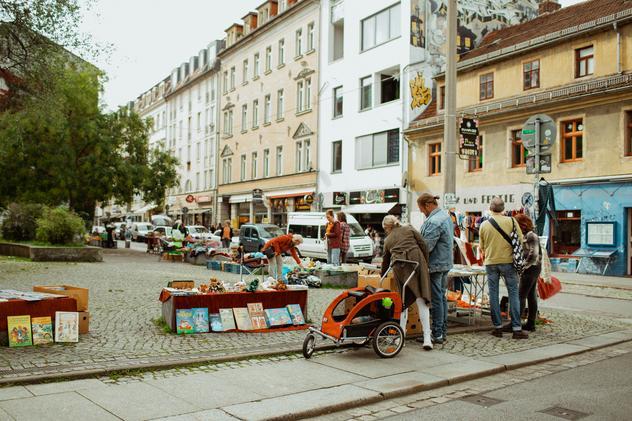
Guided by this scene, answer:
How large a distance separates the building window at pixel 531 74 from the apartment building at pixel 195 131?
32130mm

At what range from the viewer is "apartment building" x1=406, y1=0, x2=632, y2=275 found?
75.8 ft

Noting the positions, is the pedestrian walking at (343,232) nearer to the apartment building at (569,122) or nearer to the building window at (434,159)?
the apartment building at (569,122)

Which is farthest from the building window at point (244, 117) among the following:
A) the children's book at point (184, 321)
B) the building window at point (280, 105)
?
the children's book at point (184, 321)

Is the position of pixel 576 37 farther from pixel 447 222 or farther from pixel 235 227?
pixel 235 227

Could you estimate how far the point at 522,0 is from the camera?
118 ft

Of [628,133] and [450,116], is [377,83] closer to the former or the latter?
[628,133]

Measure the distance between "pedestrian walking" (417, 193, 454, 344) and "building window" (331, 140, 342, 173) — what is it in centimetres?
2958

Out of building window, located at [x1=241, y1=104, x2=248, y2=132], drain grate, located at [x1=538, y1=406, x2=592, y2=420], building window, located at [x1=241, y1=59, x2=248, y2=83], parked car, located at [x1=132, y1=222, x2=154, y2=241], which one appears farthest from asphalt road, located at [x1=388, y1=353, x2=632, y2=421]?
parked car, located at [x1=132, y1=222, x2=154, y2=241]

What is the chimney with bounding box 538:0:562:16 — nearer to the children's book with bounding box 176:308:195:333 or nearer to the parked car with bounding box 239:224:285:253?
the parked car with bounding box 239:224:285:253

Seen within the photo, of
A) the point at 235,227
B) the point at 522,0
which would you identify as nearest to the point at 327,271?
the point at 522,0

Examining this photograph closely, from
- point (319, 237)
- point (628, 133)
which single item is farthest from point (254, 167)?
point (628, 133)

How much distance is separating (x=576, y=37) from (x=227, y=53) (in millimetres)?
34013

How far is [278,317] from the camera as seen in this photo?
30.7 feet

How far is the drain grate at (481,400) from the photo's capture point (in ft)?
19.6
